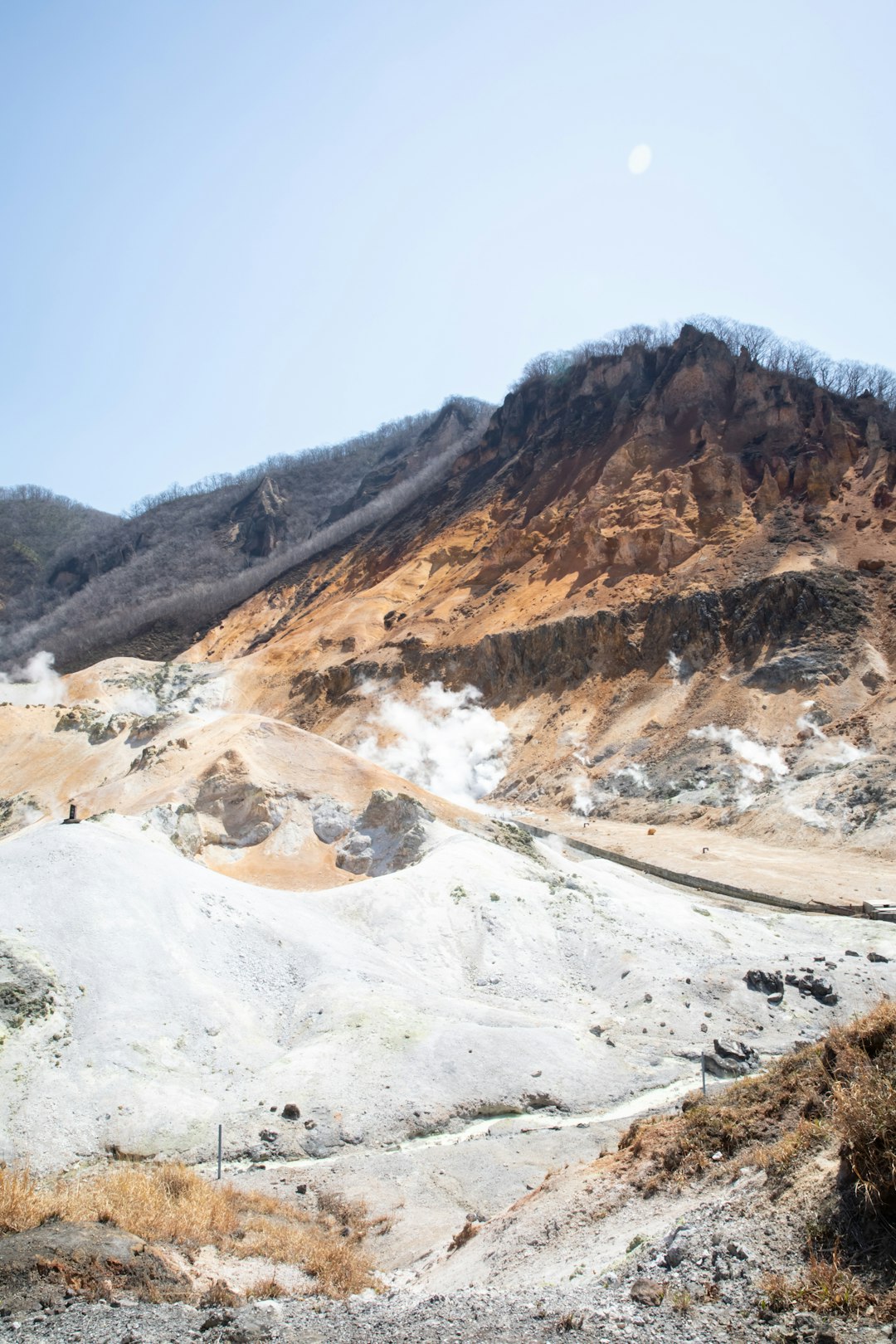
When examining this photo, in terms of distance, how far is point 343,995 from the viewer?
54.5 ft

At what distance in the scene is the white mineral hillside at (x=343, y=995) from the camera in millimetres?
12984

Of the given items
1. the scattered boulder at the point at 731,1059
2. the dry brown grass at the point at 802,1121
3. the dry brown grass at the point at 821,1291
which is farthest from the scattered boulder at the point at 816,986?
the dry brown grass at the point at 821,1291

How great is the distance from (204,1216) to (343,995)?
7501mm

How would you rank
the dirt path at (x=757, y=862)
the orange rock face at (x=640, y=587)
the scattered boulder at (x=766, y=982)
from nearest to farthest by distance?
1. the scattered boulder at (x=766, y=982)
2. the dirt path at (x=757, y=862)
3. the orange rock face at (x=640, y=587)

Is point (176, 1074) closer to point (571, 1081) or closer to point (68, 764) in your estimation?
point (571, 1081)

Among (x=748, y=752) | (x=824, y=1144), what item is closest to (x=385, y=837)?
(x=824, y=1144)

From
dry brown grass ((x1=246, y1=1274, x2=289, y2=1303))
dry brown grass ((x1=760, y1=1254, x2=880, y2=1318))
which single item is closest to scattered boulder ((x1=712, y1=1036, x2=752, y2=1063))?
dry brown grass ((x1=246, y1=1274, x2=289, y2=1303))

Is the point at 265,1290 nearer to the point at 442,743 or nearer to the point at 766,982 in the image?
the point at 766,982

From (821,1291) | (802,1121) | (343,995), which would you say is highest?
(802,1121)

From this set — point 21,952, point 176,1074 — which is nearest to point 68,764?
point 21,952

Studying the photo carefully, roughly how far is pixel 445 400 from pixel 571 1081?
116568 mm

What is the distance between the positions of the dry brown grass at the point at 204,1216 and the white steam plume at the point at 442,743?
3450 centimetres

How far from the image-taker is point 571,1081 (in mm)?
14852

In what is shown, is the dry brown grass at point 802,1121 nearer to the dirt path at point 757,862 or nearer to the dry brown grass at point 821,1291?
the dry brown grass at point 821,1291
